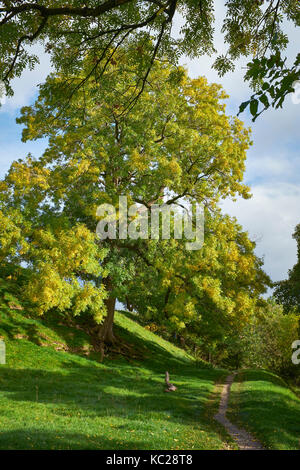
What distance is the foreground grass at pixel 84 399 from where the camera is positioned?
10094 mm

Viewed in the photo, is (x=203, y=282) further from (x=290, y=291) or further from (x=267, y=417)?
(x=267, y=417)

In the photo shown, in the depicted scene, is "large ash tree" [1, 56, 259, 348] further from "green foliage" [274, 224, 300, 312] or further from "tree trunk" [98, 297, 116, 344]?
"green foliage" [274, 224, 300, 312]

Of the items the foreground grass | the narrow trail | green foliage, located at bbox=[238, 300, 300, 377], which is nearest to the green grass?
the narrow trail

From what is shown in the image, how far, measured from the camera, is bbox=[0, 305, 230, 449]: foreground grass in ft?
33.1

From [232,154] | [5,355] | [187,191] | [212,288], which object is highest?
[232,154]

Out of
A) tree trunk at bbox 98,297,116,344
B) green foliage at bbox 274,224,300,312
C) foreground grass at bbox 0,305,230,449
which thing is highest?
green foliage at bbox 274,224,300,312

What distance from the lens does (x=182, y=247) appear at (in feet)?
86.6

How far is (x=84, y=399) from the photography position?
15.8 metres

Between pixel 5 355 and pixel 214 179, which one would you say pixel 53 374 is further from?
pixel 214 179

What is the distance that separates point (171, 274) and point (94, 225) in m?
6.19
